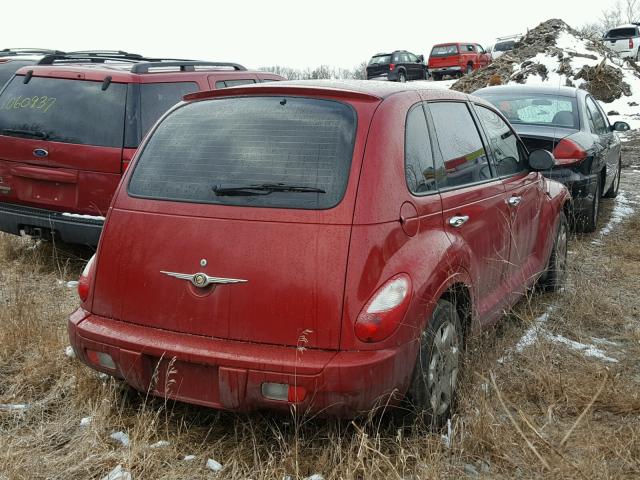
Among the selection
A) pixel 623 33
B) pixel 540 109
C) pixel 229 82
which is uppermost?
pixel 623 33

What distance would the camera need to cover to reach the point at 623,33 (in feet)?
122

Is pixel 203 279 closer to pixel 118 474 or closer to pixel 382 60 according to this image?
pixel 118 474

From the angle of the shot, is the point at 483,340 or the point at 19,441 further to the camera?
the point at 483,340

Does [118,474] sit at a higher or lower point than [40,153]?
lower

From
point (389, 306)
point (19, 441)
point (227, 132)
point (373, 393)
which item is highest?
point (227, 132)

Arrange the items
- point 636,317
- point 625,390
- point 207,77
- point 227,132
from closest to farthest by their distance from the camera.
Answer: point 227,132 < point 625,390 < point 636,317 < point 207,77

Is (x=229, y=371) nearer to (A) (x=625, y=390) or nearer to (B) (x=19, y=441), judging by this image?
(B) (x=19, y=441)

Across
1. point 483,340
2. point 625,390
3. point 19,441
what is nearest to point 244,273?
point 19,441

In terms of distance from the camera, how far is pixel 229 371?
317 cm

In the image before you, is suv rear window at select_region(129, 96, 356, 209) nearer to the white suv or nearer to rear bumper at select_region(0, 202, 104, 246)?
rear bumper at select_region(0, 202, 104, 246)

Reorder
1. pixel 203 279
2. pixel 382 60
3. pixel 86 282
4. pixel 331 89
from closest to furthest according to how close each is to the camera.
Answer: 1. pixel 203 279
2. pixel 331 89
3. pixel 86 282
4. pixel 382 60

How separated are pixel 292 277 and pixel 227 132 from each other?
883 mm

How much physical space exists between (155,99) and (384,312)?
13.2ft

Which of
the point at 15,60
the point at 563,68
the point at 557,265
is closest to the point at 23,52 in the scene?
the point at 15,60
